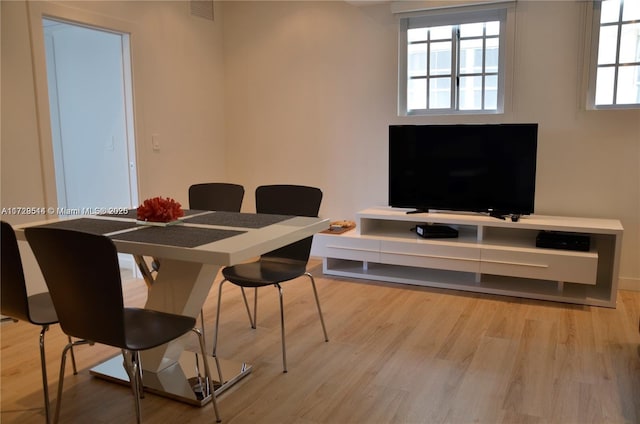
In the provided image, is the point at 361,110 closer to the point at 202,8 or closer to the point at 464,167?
the point at 464,167

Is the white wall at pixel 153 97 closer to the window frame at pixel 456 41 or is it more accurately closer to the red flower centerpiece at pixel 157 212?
the red flower centerpiece at pixel 157 212

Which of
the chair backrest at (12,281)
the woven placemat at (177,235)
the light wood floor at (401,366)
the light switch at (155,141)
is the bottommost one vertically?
the light wood floor at (401,366)

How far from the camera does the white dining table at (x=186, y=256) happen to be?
6.21 feet

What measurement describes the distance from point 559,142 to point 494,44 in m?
0.94

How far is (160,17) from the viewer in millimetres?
4324

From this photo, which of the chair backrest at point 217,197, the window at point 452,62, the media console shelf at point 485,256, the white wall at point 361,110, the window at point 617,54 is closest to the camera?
the chair backrest at point 217,197

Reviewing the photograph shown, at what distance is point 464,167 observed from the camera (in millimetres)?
3854

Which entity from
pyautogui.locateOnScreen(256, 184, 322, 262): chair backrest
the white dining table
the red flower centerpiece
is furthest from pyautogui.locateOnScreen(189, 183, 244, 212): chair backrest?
the red flower centerpiece

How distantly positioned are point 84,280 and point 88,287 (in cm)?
3

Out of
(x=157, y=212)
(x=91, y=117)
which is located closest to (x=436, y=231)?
(x=157, y=212)

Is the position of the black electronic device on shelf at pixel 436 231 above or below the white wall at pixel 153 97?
below

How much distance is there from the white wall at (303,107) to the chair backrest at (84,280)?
188 cm

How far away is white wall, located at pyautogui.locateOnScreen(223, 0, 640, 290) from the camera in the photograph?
148 inches

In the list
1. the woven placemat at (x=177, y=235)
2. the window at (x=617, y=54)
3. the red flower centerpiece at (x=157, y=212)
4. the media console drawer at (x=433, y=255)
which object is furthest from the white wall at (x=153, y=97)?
the window at (x=617, y=54)
